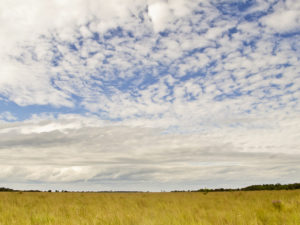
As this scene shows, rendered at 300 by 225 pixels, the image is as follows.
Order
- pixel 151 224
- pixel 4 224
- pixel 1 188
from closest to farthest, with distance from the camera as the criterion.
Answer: pixel 151 224 → pixel 4 224 → pixel 1 188

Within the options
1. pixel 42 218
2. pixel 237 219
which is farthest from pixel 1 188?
pixel 237 219

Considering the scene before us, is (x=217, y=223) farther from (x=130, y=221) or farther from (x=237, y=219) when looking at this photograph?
(x=130, y=221)

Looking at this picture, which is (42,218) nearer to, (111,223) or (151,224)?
(111,223)

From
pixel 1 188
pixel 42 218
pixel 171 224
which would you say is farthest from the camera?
pixel 1 188

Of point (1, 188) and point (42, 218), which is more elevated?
point (1, 188)

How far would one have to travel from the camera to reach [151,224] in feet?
20.4

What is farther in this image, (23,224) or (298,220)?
(23,224)

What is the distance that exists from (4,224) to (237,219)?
243 inches

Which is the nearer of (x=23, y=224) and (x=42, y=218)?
(x=23, y=224)

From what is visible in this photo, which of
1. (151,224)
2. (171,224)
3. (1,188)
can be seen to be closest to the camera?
(151,224)

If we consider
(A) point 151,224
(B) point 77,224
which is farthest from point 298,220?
(B) point 77,224

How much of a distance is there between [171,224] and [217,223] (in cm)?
121

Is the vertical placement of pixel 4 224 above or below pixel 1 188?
below

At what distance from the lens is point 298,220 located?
640cm
